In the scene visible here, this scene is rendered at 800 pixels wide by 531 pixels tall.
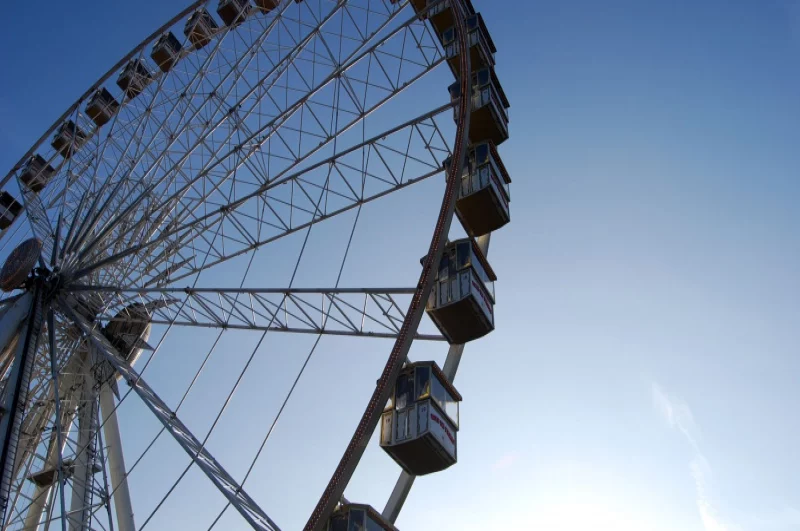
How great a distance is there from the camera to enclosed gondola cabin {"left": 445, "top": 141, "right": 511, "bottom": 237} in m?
14.9

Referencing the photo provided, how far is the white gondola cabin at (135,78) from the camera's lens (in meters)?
23.8

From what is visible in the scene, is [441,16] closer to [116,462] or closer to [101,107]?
[101,107]

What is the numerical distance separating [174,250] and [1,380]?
4.67m

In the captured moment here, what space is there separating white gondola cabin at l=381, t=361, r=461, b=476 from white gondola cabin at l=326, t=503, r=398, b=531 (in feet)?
3.61

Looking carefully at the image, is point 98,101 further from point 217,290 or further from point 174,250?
point 217,290

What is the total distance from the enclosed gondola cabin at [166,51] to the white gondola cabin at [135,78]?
0.60m

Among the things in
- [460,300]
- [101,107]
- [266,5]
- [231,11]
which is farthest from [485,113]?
[101,107]

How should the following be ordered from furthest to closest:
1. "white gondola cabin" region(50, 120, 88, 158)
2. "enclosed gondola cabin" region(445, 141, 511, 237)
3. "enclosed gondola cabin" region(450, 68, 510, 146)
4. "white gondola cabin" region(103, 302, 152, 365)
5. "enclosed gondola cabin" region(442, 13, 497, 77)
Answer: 1. "white gondola cabin" region(50, 120, 88, 158)
2. "white gondola cabin" region(103, 302, 152, 365)
3. "enclosed gondola cabin" region(442, 13, 497, 77)
4. "enclosed gondola cabin" region(450, 68, 510, 146)
5. "enclosed gondola cabin" region(445, 141, 511, 237)

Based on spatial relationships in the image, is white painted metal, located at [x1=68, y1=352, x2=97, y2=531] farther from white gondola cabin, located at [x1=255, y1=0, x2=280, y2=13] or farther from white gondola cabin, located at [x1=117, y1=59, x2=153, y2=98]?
white gondola cabin, located at [x1=255, y1=0, x2=280, y2=13]

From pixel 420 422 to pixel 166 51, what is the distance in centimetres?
1621

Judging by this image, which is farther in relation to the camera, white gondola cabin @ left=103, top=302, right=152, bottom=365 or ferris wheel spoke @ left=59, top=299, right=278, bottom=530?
white gondola cabin @ left=103, top=302, right=152, bottom=365

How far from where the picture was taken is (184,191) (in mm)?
19078

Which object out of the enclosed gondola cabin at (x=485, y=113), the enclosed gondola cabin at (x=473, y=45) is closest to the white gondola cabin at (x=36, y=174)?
the enclosed gondola cabin at (x=473, y=45)

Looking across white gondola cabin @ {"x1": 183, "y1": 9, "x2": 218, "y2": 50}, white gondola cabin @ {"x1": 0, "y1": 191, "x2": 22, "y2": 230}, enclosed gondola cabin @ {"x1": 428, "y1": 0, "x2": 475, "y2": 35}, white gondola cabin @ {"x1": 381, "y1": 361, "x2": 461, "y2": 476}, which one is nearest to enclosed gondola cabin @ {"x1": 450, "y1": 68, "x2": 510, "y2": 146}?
enclosed gondola cabin @ {"x1": 428, "y1": 0, "x2": 475, "y2": 35}
